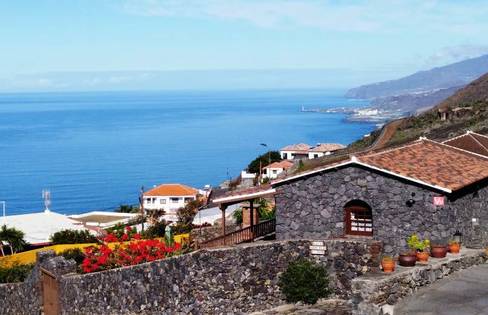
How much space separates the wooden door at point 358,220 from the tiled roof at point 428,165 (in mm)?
1147

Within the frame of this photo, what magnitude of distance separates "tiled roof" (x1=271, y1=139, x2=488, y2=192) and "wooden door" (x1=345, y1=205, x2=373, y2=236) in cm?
115

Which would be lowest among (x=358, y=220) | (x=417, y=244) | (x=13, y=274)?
(x=13, y=274)

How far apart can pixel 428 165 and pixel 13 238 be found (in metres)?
22.8

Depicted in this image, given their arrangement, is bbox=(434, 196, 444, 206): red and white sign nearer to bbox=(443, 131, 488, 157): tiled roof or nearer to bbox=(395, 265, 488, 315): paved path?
bbox=(395, 265, 488, 315): paved path

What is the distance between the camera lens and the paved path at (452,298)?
12641 mm

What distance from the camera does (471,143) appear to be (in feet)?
86.3

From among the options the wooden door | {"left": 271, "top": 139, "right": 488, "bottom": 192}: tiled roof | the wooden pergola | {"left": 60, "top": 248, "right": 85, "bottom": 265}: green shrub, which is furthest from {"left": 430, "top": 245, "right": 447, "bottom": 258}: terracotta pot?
{"left": 60, "top": 248, "right": 85, "bottom": 265}: green shrub

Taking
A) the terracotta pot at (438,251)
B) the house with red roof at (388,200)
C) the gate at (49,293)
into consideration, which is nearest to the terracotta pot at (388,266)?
the terracotta pot at (438,251)

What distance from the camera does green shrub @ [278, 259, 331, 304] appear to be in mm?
16578

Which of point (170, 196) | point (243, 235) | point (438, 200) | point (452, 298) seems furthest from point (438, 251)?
point (170, 196)

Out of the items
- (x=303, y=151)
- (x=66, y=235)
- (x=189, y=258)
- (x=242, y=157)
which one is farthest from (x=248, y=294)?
(x=242, y=157)

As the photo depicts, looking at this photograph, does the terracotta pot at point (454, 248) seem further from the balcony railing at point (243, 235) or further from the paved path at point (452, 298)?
the balcony railing at point (243, 235)

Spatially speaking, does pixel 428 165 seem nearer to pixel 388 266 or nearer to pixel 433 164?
pixel 433 164

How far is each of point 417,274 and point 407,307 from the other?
1295 mm
